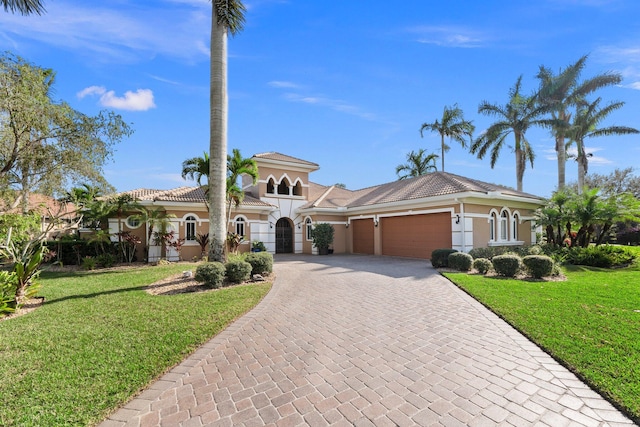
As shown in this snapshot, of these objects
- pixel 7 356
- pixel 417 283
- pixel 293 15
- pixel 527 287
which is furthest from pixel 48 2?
pixel 527 287

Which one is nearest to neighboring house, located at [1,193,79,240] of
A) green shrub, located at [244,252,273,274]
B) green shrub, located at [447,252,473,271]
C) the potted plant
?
green shrub, located at [244,252,273,274]

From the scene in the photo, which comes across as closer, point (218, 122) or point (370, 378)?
point (370, 378)

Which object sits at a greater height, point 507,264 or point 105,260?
point 507,264

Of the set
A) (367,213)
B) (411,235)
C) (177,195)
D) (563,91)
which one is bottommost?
(411,235)

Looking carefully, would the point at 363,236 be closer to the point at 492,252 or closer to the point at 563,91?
the point at 492,252

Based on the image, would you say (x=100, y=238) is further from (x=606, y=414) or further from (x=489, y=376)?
(x=606, y=414)

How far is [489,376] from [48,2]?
54.1 feet

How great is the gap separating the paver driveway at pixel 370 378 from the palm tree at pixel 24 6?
12.9 meters

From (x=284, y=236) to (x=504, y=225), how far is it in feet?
52.7

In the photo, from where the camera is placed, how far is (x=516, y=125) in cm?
2644

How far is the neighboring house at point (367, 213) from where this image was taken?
17.0m

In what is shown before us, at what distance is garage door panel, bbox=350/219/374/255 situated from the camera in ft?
73.3

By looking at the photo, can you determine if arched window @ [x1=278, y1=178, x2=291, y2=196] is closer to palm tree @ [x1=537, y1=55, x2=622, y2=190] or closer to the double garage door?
the double garage door

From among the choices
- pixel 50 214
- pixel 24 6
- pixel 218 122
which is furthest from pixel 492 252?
pixel 24 6
